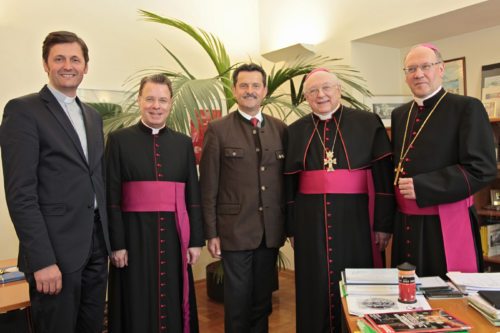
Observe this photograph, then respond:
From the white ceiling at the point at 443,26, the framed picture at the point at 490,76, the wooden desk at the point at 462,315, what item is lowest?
the wooden desk at the point at 462,315

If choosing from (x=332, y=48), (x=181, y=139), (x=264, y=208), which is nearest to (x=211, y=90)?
(x=181, y=139)

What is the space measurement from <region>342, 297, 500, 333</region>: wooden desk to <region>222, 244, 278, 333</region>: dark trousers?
0.83 m

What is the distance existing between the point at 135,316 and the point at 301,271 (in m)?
0.86

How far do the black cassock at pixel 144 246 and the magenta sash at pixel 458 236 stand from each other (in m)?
1.26

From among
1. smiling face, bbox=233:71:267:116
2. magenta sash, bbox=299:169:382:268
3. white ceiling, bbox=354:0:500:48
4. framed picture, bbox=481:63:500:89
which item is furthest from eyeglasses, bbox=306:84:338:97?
framed picture, bbox=481:63:500:89

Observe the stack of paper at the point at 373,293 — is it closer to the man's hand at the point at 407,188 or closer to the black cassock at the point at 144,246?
the man's hand at the point at 407,188

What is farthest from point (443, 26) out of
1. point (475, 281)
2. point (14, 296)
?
point (14, 296)

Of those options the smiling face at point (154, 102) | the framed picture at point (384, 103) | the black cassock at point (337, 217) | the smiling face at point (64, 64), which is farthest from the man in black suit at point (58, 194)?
the framed picture at point (384, 103)

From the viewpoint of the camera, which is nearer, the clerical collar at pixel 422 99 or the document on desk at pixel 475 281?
the document on desk at pixel 475 281

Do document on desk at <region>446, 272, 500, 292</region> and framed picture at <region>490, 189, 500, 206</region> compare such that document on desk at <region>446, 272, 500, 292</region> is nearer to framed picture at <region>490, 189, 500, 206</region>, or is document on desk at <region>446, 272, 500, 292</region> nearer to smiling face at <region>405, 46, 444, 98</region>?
smiling face at <region>405, 46, 444, 98</region>

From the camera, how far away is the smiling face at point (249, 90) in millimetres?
2373

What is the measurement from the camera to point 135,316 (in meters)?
2.18

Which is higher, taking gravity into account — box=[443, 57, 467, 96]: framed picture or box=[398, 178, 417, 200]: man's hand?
box=[443, 57, 467, 96]: framed picture

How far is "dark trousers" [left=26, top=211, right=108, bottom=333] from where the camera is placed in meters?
1.74
